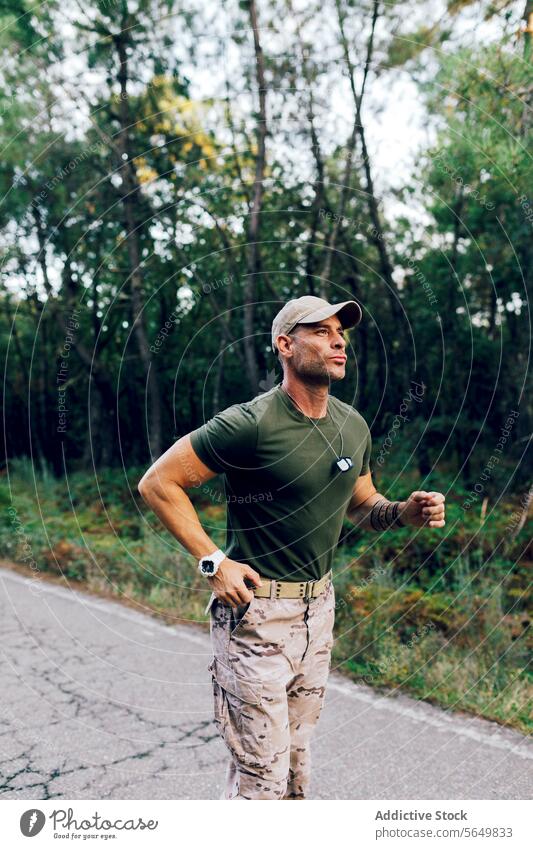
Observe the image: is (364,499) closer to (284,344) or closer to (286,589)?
(286,589)

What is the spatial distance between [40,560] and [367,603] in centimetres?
506

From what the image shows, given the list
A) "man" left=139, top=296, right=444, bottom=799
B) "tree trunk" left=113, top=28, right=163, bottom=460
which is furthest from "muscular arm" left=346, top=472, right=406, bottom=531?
"tree trunk" left=113, top=28, right=163, bottom=460

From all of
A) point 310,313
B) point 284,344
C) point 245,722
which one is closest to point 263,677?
point 245,722

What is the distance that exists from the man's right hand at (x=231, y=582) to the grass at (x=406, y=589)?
100cm

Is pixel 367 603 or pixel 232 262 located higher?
pixel 232 262

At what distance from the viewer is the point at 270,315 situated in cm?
1039

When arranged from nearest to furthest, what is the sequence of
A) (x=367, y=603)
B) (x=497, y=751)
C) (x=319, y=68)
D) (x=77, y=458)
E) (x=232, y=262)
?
1. (x=497, y=751)
2. (x=367, y=603)
3. (x=319, y=68)
4. (x=232, y=262)
5. (x=77, y=458)

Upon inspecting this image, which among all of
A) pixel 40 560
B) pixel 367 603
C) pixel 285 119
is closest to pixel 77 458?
pixel 40 560

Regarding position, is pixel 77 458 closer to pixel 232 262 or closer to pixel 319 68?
pixel 232 262

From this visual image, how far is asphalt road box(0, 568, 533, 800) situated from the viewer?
361cm

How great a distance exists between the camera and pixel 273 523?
2590 millimetres

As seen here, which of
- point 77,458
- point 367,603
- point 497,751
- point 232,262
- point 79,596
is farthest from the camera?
point 77,458

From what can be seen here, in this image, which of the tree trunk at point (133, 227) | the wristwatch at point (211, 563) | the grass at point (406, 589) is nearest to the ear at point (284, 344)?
the wristwatch at point (211, 563)

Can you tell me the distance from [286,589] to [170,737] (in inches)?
84.7
